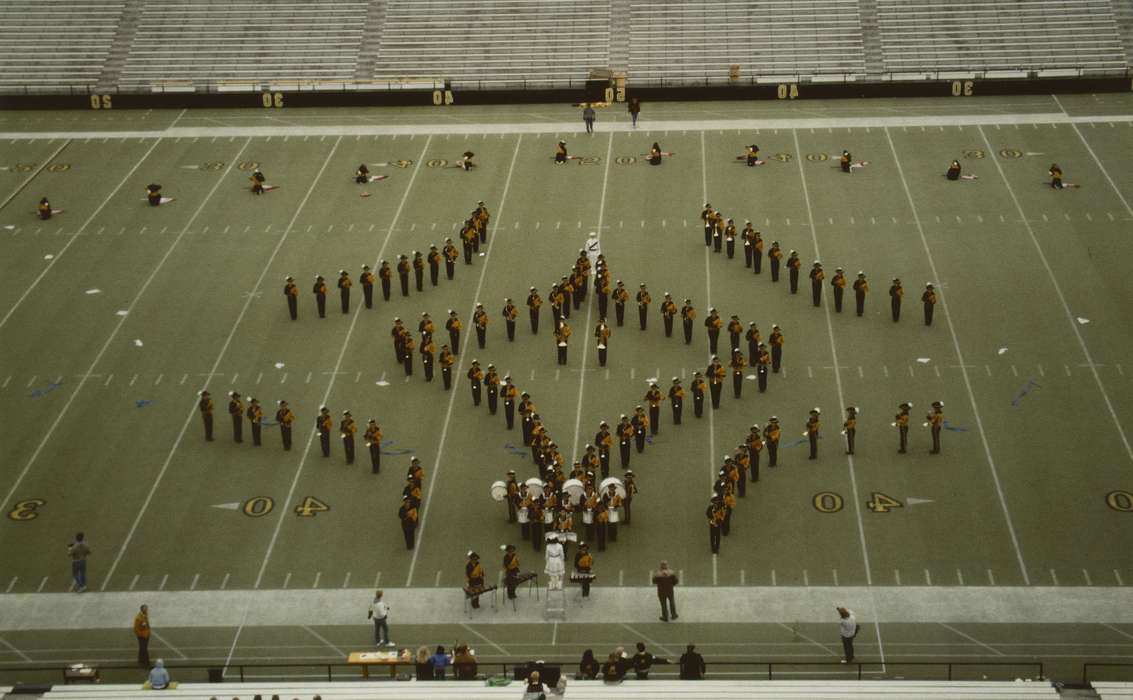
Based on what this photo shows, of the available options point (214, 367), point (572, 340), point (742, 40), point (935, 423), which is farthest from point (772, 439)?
point (742, 40)

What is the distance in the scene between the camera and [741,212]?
143ft

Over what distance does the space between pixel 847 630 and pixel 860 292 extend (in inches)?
527

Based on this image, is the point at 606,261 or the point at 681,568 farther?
the point at 606,261

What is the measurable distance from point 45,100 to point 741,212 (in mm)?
26475

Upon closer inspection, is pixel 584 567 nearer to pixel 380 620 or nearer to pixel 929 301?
pixel 380 620

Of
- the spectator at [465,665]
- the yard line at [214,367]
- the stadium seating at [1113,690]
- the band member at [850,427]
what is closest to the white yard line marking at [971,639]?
the stadium seating at [1113,690]

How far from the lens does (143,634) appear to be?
83.4ft

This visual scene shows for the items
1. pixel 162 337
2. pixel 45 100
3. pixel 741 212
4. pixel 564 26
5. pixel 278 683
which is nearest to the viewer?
pixel 278 683

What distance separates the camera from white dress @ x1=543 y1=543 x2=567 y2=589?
2631 centimetres

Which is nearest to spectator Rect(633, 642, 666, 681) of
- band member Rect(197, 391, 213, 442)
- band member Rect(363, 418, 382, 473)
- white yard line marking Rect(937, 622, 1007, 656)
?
white yard line marking Rect(937, 622, 1007, 656)

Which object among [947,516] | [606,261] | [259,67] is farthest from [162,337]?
[259,67]

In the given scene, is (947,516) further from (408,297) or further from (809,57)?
(809,57)

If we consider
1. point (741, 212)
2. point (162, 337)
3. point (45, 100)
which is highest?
point (45, 100)

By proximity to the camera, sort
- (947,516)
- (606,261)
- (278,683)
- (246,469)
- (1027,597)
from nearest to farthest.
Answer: (278,683)
(1027,597)
(947,516)
(246,469)
(606,261)
